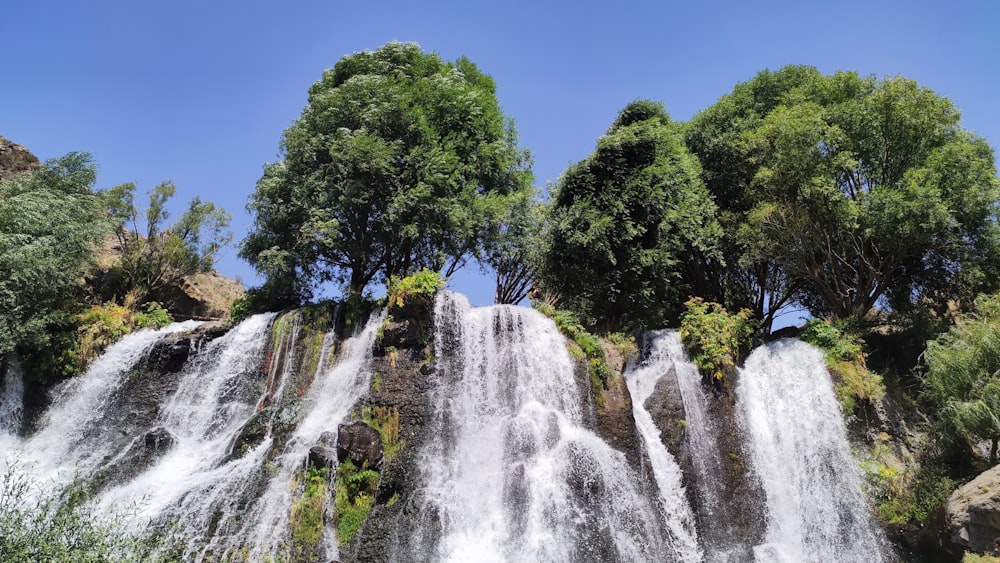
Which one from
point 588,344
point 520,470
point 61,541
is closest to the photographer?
point 61,541

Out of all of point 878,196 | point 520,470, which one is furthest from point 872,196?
point 520,470

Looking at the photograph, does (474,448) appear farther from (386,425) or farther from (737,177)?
(737,177)

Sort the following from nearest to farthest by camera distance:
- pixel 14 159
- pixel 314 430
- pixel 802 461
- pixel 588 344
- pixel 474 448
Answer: pixel 474 448
pixel 802 461
pixel 314 430
pixel 588 344
pixel 14 159

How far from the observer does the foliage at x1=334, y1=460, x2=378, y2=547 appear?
14625 millimetres

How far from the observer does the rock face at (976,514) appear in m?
12.2

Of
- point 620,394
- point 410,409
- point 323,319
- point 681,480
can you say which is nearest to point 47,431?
point 323,319

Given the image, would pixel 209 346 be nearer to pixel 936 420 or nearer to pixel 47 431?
pixel 47 431

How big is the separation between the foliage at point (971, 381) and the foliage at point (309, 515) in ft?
48.1

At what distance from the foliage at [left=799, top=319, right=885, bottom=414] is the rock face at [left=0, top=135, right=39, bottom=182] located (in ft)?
105

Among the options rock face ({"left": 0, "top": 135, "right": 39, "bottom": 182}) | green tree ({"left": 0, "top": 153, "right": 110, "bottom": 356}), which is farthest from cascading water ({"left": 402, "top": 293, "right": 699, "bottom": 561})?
rock face ({"left": 0, "top": 135, "right": 39, "bottom": 182})

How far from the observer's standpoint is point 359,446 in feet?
51.4

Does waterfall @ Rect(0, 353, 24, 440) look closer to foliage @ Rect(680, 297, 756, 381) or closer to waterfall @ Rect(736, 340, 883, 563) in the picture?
foliage @ Rect(680, 297, 756, 381)

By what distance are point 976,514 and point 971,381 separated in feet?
10.4

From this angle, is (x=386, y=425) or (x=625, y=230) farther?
(x=625, y=230)
